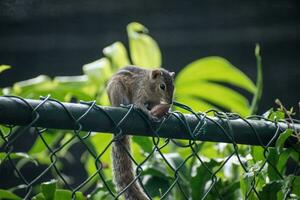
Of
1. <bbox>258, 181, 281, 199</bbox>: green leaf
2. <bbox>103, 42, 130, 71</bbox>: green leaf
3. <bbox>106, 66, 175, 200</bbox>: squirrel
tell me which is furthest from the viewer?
<bbox>103, 42, 130, 71</bbox>: green leaf

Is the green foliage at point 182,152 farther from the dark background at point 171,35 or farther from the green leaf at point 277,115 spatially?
the dark background at point 171,35

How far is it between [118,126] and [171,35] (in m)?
2.96

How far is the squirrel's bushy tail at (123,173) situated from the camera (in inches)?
60.0

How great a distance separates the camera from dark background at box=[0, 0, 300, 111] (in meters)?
3.84

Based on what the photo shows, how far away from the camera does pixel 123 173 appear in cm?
160

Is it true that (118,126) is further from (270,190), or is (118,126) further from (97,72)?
(97,72)

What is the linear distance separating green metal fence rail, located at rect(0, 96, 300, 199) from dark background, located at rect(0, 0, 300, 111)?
2.24 m

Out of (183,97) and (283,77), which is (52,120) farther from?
(283,77)

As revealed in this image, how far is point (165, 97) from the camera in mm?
2158

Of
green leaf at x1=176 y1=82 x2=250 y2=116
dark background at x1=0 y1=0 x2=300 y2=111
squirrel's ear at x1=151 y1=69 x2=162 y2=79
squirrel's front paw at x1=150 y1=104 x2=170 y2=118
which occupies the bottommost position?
dark background at x1=0 y1=0 x2=300 y2=111

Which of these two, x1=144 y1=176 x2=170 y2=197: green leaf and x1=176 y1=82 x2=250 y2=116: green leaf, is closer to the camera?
x1=144 y1=176 x2=170 y2=197: green leaf

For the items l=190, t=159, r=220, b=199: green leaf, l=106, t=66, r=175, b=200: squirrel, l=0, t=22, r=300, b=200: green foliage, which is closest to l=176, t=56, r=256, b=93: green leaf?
l=0, t=22, r=300, b=200: green foliage

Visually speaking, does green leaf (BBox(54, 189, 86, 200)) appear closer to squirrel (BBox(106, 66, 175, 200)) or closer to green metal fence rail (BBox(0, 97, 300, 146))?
green metal fence rail (BBox(0, 97, 300, 146))

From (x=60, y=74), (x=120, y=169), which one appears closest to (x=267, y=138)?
(x=120, y=169)
